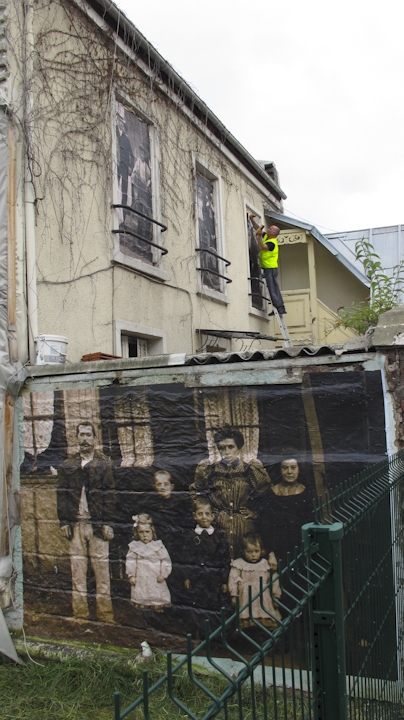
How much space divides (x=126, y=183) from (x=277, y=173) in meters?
7.04

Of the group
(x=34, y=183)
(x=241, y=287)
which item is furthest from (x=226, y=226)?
(x=34, y=183)

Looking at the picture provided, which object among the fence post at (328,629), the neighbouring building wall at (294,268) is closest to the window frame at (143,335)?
the fence post at (328,629)

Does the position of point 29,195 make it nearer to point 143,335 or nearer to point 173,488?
point 143,335

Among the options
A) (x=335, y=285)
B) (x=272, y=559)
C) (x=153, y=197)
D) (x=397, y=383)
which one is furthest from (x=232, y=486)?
(x=335, y=285)

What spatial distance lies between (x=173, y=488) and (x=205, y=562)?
26.5 inches

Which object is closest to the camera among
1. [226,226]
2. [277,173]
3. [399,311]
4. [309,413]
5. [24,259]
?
[399,311]

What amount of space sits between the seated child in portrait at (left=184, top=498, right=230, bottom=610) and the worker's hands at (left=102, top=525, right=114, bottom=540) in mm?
736

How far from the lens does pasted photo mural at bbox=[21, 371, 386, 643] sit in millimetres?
4605

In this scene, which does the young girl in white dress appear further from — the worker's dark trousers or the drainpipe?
the worker's dark trousers

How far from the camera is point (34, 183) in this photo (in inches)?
237

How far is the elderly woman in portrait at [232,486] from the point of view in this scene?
15.6 feet

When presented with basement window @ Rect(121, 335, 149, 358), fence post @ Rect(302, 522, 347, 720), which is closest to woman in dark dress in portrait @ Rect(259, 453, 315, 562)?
fence post @ Rect(302, 522, 347, 720)

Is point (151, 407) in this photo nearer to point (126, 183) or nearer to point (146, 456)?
point (146, 456)

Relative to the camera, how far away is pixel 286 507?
4652 mm
